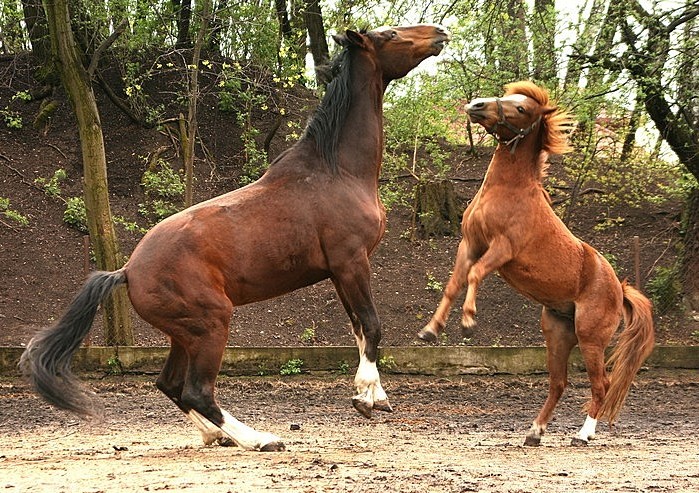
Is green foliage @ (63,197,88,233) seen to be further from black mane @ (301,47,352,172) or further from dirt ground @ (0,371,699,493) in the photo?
black mane @ (301,47,352,172)

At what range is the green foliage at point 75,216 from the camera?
14.8 meters

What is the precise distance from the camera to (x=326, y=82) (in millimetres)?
6773

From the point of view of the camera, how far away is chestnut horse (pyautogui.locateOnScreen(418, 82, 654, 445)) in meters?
6.70

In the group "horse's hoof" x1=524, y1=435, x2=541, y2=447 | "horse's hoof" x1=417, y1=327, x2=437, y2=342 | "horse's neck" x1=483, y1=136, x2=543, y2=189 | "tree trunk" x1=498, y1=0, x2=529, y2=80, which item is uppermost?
"tree trunk" x1=498, y1=0, x2=529, y2=80

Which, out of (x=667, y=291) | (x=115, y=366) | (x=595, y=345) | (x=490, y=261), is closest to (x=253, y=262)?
(x=490, y=261)

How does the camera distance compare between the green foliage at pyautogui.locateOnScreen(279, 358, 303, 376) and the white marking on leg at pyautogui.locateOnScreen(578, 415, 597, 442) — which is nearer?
the white marking on leg at pyautogui.locateOnScreen(578, 415, 597, 442)

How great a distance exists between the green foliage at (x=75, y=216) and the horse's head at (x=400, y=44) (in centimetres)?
915

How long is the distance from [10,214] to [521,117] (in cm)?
944

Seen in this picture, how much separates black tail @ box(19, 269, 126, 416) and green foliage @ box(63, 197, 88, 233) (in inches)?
360

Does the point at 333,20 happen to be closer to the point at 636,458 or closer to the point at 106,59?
the point at 106,59

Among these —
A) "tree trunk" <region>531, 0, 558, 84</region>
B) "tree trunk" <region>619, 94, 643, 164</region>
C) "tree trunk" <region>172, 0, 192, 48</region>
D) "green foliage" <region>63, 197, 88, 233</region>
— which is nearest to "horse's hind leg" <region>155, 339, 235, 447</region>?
"tree trunk" <region>531, 0, 558, 84</region>

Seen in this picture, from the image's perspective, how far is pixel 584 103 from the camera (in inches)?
432

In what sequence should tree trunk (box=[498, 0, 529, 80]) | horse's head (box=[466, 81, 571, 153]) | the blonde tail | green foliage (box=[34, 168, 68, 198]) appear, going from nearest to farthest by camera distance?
horse's head (box=[466, 81, 571, 153]) < the blonde tail < tree trunk (box=[498, 0, 529, 80]) < green foliage (box=[34, 168, 68, 198])

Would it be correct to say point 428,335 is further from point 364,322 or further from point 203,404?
point 203,404
